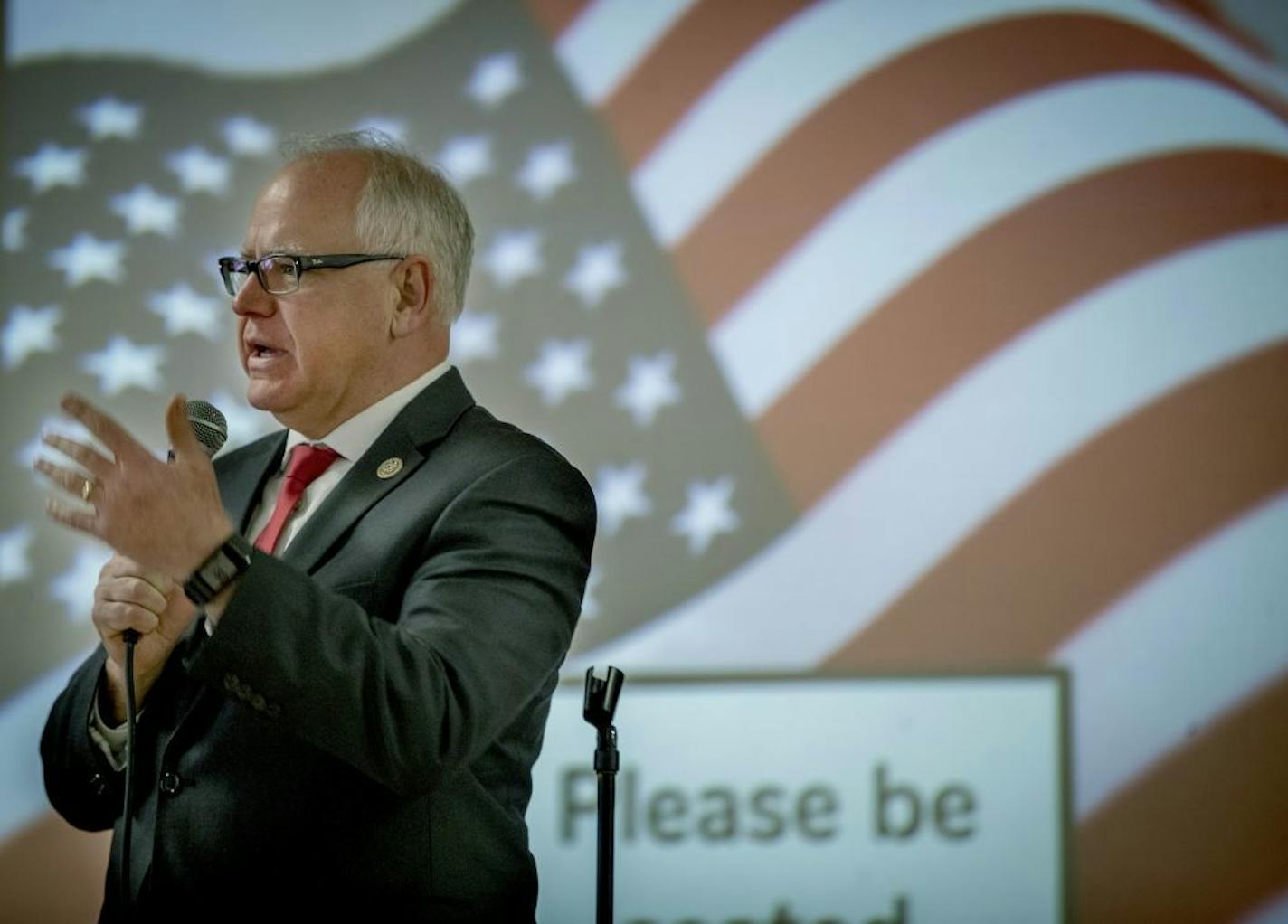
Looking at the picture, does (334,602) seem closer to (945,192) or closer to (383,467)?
(383,467)

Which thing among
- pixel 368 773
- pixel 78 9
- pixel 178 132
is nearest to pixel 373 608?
pixel 368 773

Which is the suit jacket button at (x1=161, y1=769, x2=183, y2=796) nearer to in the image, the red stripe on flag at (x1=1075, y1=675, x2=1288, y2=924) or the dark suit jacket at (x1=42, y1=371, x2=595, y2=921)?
the dark suit jacket at (x1=42, y1=371, x2=595, y2=921)

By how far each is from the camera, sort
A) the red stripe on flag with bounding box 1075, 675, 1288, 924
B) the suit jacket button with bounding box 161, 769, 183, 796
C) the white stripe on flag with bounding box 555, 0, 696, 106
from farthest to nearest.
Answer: the white stripe on flag with bounding box 555, 0, 696, 106 < the red stripe on flag with bounding box 1075, 675, 1288, 924 < the suit jacket button with bounding box 161, 769, 183, 796

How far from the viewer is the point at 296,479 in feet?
5.80

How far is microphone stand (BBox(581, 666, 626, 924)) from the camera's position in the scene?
159 centimetres

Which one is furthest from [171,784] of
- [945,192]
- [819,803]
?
[945,192]

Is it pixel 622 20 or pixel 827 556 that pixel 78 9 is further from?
pixel 827 556

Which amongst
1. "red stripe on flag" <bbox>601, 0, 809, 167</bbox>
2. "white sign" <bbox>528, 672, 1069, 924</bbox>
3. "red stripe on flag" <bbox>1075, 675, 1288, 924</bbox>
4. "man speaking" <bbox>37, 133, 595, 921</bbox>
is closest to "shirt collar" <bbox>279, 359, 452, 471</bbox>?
"man speaking" <bbox>37, 133, 595, 921</bbox>

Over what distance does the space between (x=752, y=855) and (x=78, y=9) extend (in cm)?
→ 253

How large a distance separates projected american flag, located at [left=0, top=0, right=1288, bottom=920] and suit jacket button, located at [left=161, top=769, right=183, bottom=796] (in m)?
1.81

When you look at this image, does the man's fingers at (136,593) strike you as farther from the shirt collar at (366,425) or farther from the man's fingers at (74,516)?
the shirt collar at (366,425)

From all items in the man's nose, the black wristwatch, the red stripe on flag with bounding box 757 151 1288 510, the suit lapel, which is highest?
the red stripe on flag with bounding box 757 151 1288 510

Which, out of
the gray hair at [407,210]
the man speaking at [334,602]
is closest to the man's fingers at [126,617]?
the man speaking at [334,602]

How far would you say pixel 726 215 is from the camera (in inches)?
138
